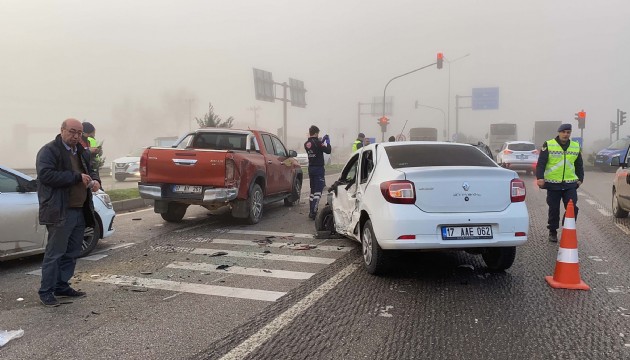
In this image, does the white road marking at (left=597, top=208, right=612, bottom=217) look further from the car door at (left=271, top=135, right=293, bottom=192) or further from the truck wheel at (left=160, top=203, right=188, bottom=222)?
the truck wheel at (left=160, top=203, right=188, bottom=222)

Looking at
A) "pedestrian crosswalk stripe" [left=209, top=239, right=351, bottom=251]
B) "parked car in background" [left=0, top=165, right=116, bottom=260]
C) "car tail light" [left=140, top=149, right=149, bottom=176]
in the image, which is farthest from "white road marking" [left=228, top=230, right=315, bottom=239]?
"parked car in background" [left=0, top=165, right=116, bottom=260]

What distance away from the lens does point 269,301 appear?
179 inches

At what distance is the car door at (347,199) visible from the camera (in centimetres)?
618

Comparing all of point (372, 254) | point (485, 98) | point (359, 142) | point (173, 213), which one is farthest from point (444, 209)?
point (485, 98)

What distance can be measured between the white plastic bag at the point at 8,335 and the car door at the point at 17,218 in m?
2.07

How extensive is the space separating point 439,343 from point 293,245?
387 cm

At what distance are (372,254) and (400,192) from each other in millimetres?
862

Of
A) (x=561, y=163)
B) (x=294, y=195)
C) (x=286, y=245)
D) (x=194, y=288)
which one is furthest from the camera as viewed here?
(x=294, y=195)

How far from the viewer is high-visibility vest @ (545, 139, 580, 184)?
24.0ft

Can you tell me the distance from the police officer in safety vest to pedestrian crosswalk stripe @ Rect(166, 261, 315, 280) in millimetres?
4296

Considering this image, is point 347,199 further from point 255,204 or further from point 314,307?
point 255,204

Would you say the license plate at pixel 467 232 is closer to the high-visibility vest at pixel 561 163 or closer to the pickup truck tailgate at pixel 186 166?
the high-visibility vest at pixel 561 163

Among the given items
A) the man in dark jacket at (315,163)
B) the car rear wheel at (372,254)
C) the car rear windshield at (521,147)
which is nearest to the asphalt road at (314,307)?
the car rear wheel at (372,254)

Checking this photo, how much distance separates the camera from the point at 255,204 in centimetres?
904
